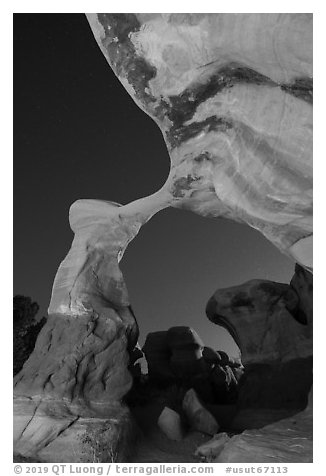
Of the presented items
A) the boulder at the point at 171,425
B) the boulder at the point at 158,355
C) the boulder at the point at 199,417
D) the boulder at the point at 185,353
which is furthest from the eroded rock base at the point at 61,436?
the boulder at the point at 185,353

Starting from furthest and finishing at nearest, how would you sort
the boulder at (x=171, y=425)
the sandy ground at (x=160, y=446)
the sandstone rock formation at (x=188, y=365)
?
1. the sandstone rock formation at (x=188, y=365)
2. the boulder at (x=171, y=425)
3. the sandy ground at (x=160, y=446)

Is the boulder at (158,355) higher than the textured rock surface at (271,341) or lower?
lower

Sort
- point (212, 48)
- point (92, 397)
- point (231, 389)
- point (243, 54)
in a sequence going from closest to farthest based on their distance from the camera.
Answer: point (243, 54)
point (212, 48)
point (92, 397)
point (231, 389)

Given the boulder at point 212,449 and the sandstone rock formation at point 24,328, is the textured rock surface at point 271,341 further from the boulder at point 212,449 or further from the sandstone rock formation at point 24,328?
the sandstone rock formation at point 24,328

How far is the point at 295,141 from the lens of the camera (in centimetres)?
615

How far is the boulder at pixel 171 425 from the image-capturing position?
11.0m

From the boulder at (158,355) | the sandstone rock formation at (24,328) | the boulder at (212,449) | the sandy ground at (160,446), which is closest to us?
the boulder at (212,449)

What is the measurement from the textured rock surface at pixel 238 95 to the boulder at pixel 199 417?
6.72 m

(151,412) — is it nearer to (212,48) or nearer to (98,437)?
(98,437)

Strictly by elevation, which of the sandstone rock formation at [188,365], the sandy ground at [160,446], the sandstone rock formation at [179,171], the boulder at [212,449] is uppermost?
the sandstone rock formation at [179,171]

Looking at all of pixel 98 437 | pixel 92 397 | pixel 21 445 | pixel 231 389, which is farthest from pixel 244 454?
pixel 231 389

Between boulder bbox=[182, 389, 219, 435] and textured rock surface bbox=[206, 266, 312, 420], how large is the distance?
256 cm

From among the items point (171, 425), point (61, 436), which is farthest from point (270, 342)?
point (61, 436)
